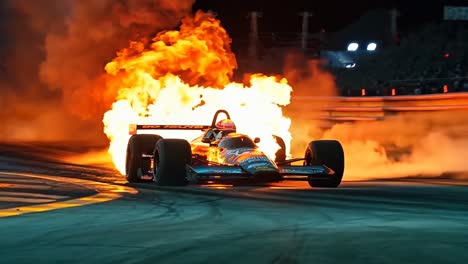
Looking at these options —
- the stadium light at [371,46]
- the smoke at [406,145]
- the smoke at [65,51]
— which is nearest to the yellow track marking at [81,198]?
the smoke at [65,51]

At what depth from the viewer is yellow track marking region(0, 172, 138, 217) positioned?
14.4 m

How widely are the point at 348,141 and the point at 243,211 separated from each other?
1880 cm

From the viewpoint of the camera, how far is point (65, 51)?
1273 inches

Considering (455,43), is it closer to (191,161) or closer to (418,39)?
(418,39)

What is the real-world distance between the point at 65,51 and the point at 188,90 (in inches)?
368

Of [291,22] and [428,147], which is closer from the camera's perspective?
[428,147]

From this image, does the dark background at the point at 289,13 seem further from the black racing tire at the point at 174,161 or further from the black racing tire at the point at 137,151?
the black racing tire at the point at 174,161

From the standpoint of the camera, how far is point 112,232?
1106cm

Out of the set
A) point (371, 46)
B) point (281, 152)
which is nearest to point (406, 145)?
point (281, 152)

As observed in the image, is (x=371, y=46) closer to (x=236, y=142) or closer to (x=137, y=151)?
(x=137, y=151)

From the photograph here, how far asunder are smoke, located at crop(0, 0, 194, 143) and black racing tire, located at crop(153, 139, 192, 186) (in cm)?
882

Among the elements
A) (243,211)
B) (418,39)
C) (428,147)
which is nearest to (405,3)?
(418,39)

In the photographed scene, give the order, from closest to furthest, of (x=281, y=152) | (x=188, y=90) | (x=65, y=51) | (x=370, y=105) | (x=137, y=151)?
(x=137, y=151) → (x=281, y=152) → (x=188, y=90) → (x=65, y=51) → (x=370, y=105)

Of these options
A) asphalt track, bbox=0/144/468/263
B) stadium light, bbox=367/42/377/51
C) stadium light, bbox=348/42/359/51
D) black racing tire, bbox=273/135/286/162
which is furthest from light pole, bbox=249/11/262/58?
asphalt track, bbox=0/144/468/263
